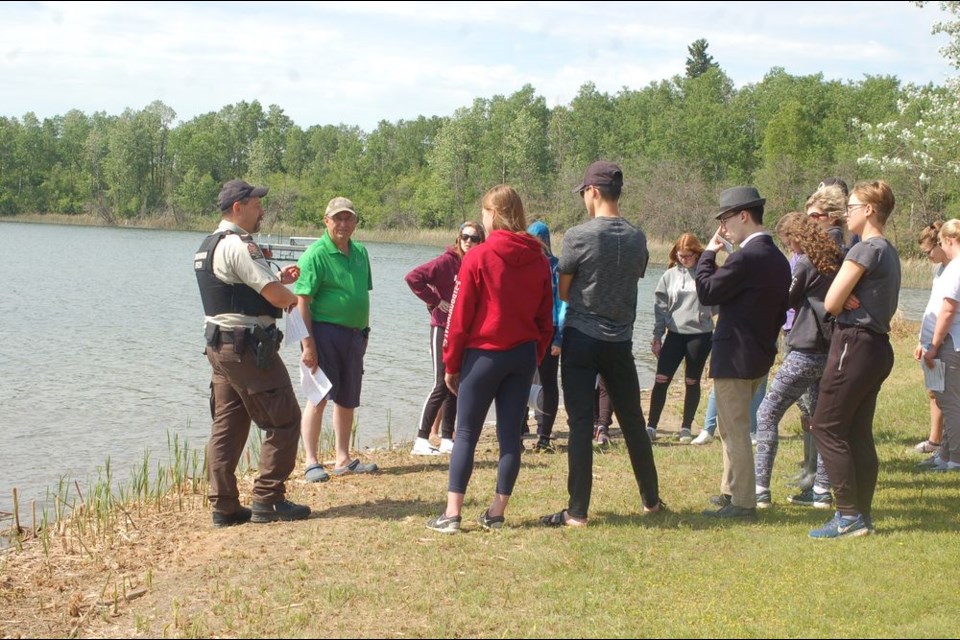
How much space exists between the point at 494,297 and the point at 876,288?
7.43 feet

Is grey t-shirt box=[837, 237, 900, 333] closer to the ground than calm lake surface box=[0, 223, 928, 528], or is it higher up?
higher up

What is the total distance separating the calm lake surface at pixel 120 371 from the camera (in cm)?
1078

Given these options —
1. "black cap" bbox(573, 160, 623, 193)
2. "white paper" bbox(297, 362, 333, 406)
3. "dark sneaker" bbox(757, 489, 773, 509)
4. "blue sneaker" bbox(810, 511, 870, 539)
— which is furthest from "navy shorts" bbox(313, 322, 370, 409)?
"blue sneaker" bbox(810, 511, 870, 539)

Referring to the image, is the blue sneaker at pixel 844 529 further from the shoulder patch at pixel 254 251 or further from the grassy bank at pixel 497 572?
the shoulder patch at pixel 254 251

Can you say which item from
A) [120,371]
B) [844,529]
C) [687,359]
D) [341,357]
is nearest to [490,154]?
[120,371]

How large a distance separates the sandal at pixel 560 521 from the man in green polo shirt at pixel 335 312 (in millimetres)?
2155

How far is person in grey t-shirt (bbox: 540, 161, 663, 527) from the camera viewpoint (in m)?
5.89

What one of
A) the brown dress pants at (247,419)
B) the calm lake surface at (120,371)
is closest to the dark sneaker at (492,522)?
the brown dress pants at (247,419)

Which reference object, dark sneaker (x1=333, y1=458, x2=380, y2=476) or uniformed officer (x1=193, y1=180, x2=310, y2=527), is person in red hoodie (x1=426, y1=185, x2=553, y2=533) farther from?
dark sneaker (x1=333, y1=458, x2=380, y2=476)

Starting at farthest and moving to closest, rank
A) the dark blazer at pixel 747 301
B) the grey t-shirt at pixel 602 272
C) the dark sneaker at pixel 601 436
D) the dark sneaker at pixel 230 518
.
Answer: the dark sneaker at pixel 601 436, the dark sneaker at pixel 230 518, the dark blazer at pixel 747 301, the grey t-shirt at pixel 602 272

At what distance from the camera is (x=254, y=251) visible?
613 cm

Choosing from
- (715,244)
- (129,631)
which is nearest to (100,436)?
(129,631)

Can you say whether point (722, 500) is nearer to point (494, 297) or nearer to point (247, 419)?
point (494, 297)

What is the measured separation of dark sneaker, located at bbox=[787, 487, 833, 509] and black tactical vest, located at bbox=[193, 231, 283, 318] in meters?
3.99
